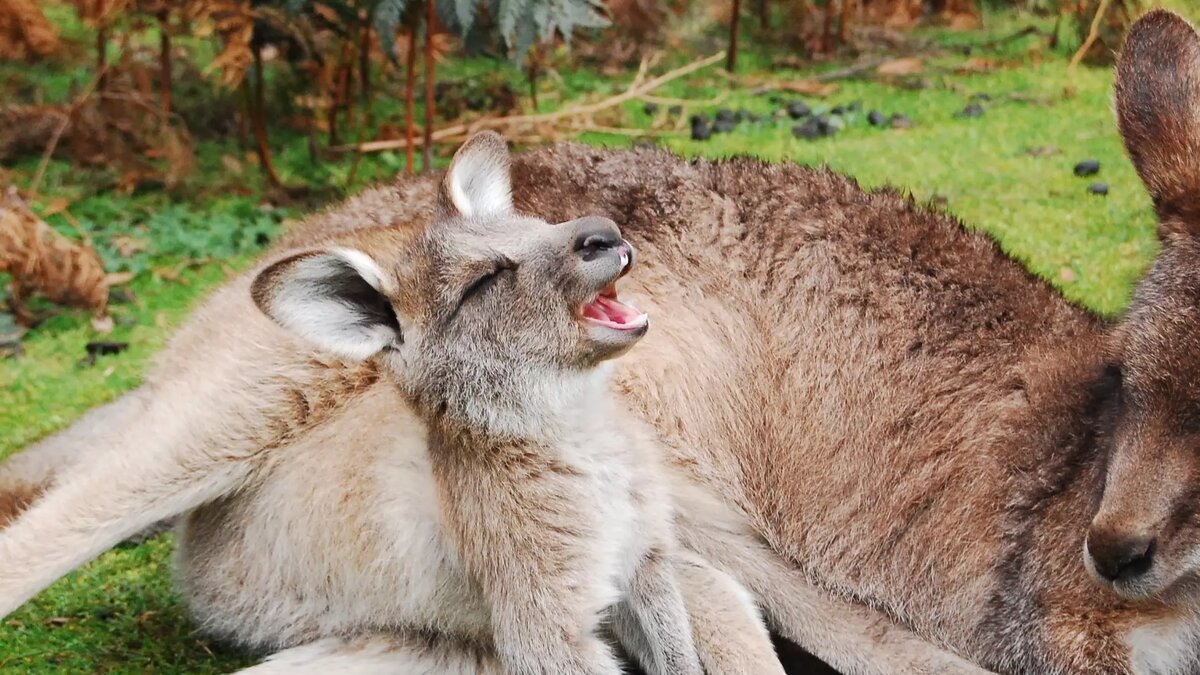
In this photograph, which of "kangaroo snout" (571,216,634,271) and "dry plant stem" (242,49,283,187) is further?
"dry plant stem" (242,49,283,187)

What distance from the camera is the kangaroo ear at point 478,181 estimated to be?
155 inches

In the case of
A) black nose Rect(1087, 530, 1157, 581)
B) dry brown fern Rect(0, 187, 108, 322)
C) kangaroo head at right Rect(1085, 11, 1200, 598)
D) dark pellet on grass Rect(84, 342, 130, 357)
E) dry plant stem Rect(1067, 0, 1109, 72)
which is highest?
kangaroo head at right Rect(1085, 11, 1200, 598)

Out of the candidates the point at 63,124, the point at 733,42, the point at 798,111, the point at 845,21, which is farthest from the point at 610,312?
the point at 845,21

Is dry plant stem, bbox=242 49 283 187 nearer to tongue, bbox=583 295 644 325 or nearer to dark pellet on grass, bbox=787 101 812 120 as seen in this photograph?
dark pellet on grass, bbox=787 101 812 120

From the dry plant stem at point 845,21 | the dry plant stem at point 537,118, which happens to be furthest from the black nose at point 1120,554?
the dry plant stem at point 845,21

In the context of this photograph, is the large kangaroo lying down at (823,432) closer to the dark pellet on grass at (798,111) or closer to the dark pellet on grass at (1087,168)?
the dark pellet on grass at (1087,168)

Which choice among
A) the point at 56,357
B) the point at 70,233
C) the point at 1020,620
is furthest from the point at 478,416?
the point at 70,233

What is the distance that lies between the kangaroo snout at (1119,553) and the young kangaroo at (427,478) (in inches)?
35.4

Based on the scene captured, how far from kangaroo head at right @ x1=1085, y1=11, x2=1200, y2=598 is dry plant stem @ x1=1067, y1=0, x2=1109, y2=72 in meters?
6.41

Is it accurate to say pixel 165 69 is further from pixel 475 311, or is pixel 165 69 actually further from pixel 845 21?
pixel 475 311

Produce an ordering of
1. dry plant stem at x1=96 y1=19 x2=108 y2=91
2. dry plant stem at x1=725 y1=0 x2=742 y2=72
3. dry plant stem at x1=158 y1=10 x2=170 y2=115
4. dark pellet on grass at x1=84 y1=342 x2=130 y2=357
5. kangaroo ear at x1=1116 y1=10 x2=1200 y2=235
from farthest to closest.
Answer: dry plant stem at x1=725 y1=0 x2=742 y2=72 → dry plant stem at x1=158 y1=10 x2=170 y2=115 → dry plant stem at x1=96 y1=19 x2=108 y2=91 → dark pellet on grass at x1=84 y1=342 x2=130 y2=357 → kangaroo ear at x1=1116 y1=10 x2=1200 y2=235

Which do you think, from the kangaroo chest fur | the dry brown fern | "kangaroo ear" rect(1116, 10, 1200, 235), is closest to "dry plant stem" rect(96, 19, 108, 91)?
the dry brown fern

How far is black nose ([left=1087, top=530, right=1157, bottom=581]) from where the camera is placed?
328cm

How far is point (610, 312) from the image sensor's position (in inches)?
146
